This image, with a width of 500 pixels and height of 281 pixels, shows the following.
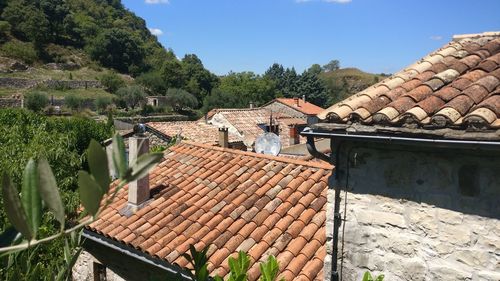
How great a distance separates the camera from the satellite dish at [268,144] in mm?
9703

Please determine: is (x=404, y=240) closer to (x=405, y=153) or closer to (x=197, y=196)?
(x=405, y=153)

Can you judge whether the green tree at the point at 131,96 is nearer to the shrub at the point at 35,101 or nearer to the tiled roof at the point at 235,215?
the shrub at the point at 35,101

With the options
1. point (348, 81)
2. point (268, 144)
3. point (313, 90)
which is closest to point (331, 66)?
point (348, 81)

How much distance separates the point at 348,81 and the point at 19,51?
7263cm

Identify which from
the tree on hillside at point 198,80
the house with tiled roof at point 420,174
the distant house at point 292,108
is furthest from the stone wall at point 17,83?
the house with tiled roof at point 420,174

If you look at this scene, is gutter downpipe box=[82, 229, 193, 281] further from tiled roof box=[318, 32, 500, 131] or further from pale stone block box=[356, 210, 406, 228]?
tiled roof box=[318, 32, 500, 131]

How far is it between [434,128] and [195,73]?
75.9 m

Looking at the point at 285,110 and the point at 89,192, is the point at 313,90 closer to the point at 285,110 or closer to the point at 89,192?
the point at 285,110

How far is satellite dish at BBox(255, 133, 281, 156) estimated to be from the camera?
9703 mm

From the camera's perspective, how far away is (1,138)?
28.6 ft

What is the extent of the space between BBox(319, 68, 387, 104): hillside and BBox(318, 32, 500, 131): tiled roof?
8676cm

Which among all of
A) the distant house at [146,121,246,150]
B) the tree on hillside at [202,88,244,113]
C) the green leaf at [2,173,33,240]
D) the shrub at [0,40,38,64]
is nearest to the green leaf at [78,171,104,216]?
the green leaf at [2,173,33,240]

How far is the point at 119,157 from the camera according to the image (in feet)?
2.65

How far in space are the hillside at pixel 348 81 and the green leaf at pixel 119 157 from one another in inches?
3553
